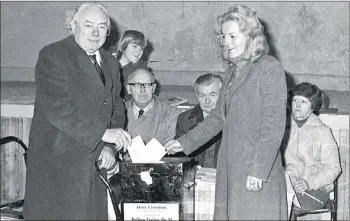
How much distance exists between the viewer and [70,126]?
8.45 ft

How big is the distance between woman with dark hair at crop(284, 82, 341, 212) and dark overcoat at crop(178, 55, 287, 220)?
125 cm

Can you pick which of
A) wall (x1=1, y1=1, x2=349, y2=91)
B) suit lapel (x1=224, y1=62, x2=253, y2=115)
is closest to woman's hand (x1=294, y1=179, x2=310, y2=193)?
suit lapel (x1=224, y1=62, x2=253, y2=115)

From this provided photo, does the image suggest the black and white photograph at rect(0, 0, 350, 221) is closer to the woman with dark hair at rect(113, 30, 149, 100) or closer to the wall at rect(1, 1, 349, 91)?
the woman with dark hair at rect(113, 30, 149, 100)

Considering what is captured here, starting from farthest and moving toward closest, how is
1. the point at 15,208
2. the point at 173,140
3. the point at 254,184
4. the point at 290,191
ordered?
the point at 15,208 → the point at 290,191 → the point at 173,140 → the point at 254,184

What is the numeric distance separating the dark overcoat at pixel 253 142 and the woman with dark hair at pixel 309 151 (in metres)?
1.25

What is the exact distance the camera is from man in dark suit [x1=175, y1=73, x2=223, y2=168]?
403cm

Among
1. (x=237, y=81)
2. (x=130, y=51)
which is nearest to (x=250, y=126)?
(x=237, y=81)

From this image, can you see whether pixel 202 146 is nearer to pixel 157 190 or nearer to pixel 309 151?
pixel 309 151

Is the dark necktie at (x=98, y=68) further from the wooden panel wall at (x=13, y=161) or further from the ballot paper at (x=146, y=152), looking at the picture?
the wooden panel wall at (x=13, y=161)

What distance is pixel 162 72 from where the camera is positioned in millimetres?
6781

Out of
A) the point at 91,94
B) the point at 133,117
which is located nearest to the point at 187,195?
the point at 91,94

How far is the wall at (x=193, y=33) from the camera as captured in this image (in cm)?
634

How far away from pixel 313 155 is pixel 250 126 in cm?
159

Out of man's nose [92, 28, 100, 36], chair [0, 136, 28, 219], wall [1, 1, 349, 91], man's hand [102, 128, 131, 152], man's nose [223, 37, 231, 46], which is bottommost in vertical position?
chair [0, 136, 28, 219]
